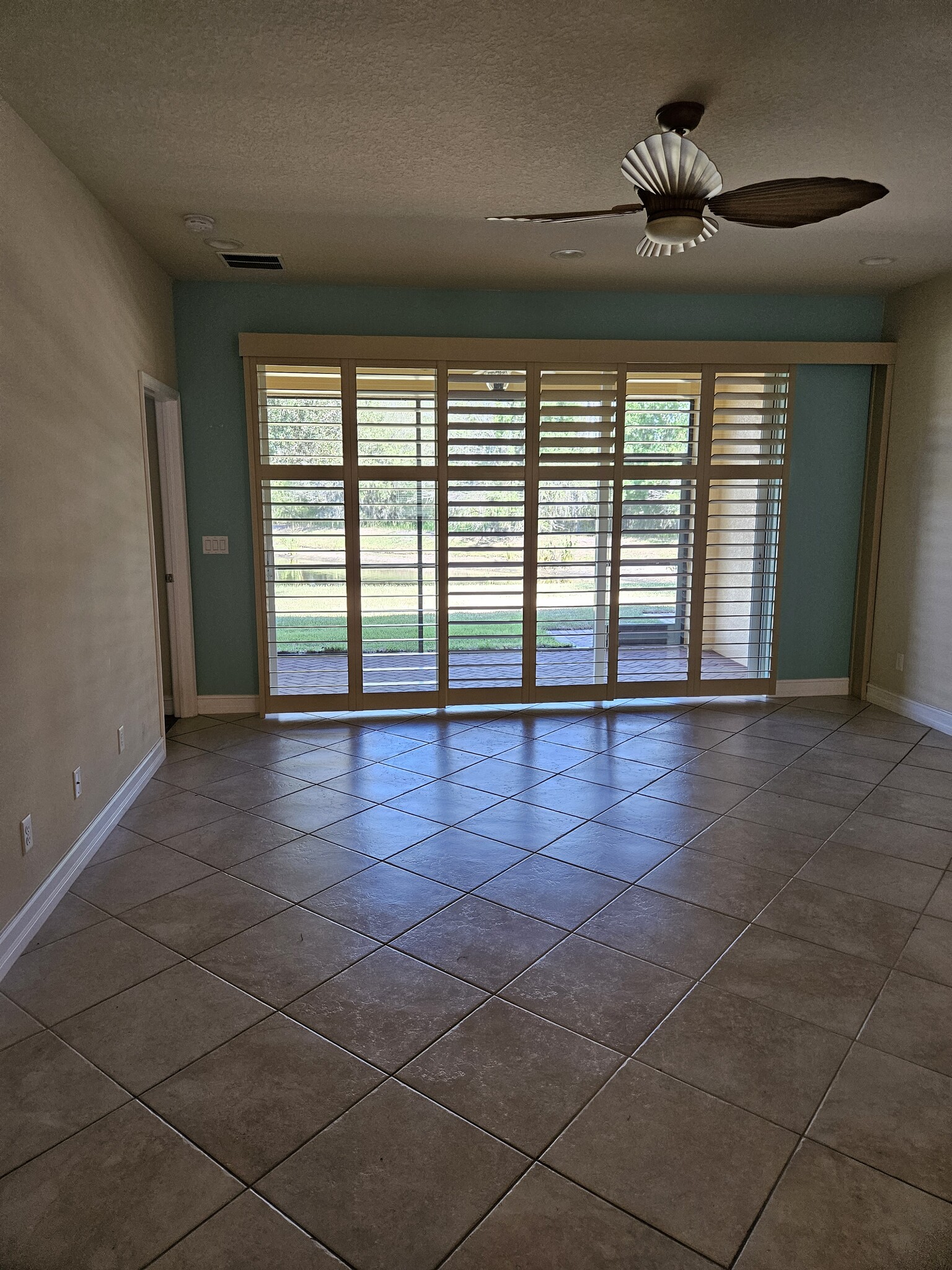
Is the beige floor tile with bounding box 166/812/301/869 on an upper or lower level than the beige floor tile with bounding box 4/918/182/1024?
upper

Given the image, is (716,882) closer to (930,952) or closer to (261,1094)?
(930,952)

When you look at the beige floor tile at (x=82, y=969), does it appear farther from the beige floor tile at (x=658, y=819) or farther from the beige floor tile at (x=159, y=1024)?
the beige floor tile at (x=658, y=819)

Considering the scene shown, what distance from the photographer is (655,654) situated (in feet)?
18.6

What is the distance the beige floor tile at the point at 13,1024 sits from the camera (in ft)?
7.41

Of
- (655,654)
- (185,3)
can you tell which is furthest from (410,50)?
(655,654)

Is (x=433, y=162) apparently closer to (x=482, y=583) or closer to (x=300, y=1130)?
(x=482, y=583)

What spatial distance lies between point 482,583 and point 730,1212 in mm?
3974

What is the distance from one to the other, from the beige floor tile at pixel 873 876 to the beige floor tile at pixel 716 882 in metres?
0.19

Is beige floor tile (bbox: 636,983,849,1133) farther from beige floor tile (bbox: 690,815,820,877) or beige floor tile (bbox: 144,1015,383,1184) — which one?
beige floor tile (bbox: 690,815,820,877)

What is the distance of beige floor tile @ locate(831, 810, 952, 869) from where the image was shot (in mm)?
3406

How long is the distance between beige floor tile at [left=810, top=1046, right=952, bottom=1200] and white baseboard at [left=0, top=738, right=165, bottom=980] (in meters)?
2.34

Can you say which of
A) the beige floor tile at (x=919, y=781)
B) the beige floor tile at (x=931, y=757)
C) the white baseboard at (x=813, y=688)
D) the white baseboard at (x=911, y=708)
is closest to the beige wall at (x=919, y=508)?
the white baseboard at (x=911, y=708)

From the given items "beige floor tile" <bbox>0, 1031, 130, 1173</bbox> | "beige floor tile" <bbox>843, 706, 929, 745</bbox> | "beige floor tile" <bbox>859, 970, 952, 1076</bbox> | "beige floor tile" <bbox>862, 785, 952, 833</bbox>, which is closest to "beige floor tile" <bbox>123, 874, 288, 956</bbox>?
"beige floor tile" <bbox>0, 1031, 130, 1173</bbox>

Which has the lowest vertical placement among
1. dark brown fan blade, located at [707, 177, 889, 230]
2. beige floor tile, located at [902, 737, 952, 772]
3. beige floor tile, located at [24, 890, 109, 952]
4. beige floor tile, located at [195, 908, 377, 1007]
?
beige floor tile, located at [24, 890, 109, 952]
